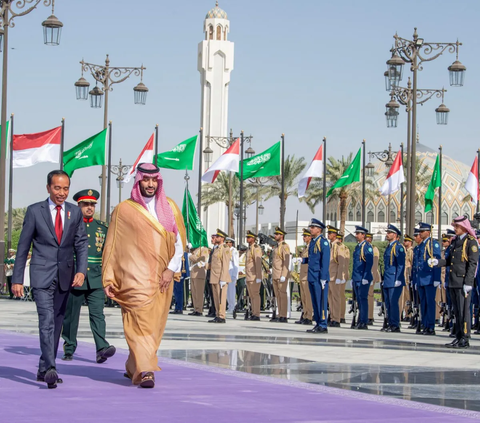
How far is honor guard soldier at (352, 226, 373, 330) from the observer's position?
1816cm

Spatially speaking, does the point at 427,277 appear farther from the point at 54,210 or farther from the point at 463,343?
the point at 54,210

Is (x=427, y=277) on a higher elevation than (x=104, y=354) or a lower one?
higher

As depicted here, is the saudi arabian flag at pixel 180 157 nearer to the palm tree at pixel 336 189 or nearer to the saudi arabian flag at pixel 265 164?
the saudi arabian flag at pixel 265 164

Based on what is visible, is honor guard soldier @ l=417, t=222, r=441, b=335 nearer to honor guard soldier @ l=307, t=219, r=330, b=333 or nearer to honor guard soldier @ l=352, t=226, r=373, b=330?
honor guard soldier @ l=352, t=226, r=373, b=330

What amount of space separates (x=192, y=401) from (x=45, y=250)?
2117 mm

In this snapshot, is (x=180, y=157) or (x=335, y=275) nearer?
(x=335, y=275)

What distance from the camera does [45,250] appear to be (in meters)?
8.33

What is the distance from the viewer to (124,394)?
7465 mm

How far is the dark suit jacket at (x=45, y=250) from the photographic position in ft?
27.1

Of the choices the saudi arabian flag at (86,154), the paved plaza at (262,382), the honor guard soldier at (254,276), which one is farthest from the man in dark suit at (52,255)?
the saudi arabian flag at (86,154)

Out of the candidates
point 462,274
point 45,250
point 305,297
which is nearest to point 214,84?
point 305,297

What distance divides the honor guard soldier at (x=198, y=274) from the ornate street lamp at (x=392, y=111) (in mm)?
8644

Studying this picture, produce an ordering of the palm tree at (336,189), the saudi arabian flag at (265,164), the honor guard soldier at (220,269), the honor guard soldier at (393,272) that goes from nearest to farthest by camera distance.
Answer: the honor guard soldier at (393,272) < the honor guard soldier at (220,269) < the saudi arabian flag at (265,164) < the palm tree at (336,189)

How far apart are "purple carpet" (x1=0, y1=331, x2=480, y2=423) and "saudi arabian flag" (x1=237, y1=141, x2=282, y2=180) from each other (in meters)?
20.9
